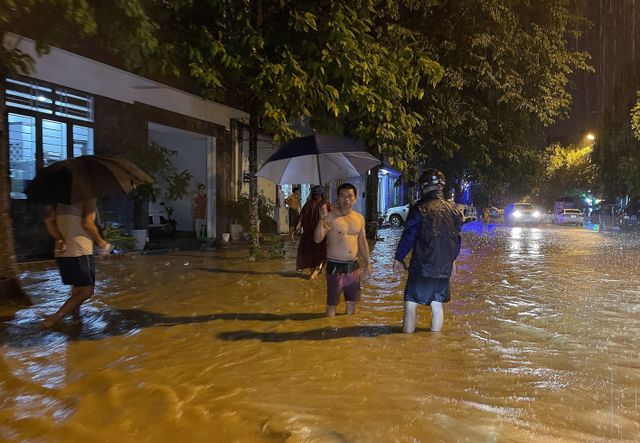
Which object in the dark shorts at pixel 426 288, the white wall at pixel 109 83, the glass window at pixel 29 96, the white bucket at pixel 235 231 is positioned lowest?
the dark shorts at pixel 426 288

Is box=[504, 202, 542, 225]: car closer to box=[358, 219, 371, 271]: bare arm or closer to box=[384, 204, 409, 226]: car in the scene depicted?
box=[384, 204, 409, 226]: car

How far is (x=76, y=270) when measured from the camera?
5.66 metres

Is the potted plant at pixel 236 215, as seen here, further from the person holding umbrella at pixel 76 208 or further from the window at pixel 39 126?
the person holding umbrella at pixel 76 208

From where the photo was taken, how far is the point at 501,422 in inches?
136

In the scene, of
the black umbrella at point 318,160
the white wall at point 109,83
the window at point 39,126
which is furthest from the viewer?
the white wall at point 109,83

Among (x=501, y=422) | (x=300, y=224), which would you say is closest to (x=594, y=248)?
(x=300, y=224)

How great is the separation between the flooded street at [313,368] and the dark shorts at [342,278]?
367 mm

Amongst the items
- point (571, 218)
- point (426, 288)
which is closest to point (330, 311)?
point (426, 288)

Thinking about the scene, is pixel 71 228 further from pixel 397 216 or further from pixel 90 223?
pixel 397 216

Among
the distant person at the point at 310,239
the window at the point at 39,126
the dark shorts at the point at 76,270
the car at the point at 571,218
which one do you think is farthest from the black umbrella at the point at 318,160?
the car at the point at 571,218

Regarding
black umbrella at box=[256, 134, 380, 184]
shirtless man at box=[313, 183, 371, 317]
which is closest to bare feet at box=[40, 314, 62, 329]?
shirtless man at box=[313, 183, 371, 317]

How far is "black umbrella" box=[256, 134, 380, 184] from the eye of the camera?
616 centimetres

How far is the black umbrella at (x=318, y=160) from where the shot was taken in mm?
6164

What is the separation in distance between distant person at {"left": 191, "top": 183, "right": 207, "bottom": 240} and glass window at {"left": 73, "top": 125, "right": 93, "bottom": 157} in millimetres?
4096
